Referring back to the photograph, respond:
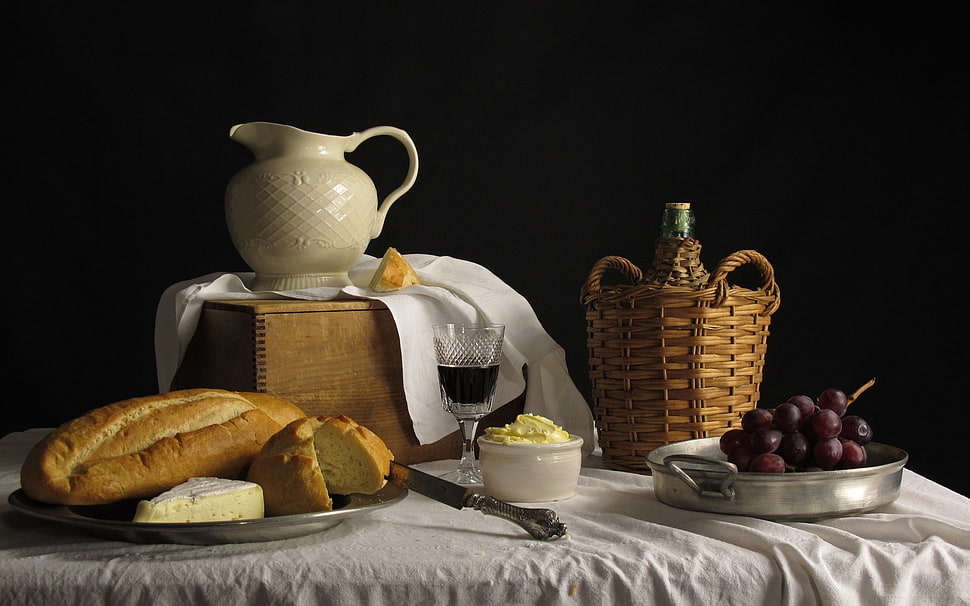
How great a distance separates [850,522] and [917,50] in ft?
5.54

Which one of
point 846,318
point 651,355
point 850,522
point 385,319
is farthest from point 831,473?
point 846,318

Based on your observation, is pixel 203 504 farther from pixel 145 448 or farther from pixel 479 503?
pixel 479 503

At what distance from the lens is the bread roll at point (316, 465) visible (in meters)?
1.15

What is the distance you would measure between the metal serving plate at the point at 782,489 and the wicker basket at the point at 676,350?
12.5 inches

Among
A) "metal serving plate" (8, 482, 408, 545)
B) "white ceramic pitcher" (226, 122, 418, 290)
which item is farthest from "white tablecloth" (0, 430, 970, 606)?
"white ceramic pitcher" (226, 122, 418, 290)

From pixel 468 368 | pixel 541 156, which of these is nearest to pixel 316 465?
pixel 468 368

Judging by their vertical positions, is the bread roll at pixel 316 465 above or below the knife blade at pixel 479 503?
above

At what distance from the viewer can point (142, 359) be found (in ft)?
8.42

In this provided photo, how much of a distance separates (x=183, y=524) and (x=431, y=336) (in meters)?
0.73

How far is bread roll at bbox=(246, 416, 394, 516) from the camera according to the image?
115 centimetres

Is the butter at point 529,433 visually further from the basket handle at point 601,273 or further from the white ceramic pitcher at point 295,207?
the white ceramic pitcher at point 295,207

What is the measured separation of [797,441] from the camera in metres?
1.30

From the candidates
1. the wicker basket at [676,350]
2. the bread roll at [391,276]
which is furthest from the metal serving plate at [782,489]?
the bread roll at [391,276]

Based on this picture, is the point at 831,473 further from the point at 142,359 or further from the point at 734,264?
the point at 142,359
